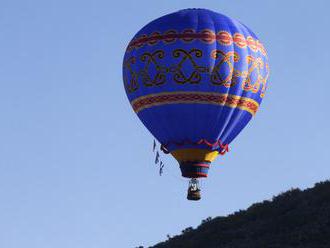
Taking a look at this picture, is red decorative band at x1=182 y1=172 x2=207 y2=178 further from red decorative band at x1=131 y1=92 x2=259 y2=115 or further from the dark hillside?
the dark hillside

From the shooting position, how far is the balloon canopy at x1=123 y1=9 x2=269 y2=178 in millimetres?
58688

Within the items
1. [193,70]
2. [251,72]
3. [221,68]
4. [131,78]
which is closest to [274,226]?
[251,72]

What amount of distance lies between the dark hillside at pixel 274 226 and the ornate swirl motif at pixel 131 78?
60.2 feet

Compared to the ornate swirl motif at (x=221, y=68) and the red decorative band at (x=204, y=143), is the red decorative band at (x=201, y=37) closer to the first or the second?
the ornate swirl motif at (x=221, y=68)

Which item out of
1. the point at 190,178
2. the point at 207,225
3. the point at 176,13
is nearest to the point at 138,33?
the point at 176,13

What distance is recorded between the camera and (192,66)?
58.8m

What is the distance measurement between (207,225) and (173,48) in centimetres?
2950

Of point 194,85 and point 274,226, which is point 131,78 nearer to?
point 194,85

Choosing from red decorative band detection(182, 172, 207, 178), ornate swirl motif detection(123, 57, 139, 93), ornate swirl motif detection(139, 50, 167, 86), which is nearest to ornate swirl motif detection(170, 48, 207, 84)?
ornate swirl motif detection(139, 50, 167, 86)

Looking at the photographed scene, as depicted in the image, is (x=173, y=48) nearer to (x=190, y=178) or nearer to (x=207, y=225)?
(x=190, y=178)

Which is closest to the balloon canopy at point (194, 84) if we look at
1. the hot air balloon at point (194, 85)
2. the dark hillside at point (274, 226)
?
the hot air balloon at point (194, 85)

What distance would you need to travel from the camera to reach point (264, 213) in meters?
84.9

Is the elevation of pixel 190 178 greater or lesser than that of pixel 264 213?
lesser

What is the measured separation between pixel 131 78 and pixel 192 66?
298cm
